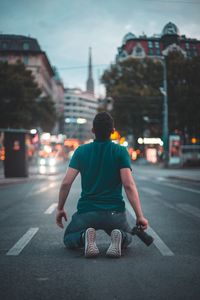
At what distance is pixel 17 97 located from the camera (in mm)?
43344

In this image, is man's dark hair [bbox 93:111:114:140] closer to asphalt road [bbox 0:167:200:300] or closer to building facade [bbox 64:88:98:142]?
asphalt road [bbox 0:167:200:300]

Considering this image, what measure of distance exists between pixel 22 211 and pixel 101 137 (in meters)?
5.01

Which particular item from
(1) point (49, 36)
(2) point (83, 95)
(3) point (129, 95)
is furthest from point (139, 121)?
(2) point (83, 95)

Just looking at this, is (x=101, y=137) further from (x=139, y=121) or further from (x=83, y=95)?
(x=83, y=95)

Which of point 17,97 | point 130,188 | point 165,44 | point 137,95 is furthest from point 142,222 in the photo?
point 137,95

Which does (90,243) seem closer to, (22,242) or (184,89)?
(22,242)

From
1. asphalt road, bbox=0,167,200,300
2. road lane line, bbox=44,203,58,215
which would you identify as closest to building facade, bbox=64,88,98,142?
road lane line, bbox=44,203,58,215

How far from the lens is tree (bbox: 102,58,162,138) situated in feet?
182

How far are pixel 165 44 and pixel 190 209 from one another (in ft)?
111

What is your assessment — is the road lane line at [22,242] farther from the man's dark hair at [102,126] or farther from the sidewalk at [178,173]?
the sidewalk at [178,173]

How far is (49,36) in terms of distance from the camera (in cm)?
2353

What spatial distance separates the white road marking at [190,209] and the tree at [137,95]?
44.6 m

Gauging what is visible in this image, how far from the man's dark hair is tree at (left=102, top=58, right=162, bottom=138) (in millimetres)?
49958

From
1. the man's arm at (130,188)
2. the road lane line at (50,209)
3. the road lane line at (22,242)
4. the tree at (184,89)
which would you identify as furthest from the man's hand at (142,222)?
the tree at (184,89)
